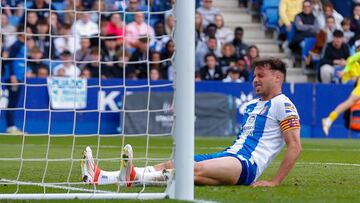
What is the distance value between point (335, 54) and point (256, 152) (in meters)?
15.8

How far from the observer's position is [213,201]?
7305 mm

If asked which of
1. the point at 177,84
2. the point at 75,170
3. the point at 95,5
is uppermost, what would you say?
the point at 95,5

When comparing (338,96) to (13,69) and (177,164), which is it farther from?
(177,164)

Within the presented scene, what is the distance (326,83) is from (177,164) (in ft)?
51.1

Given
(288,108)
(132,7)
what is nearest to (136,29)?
(132,7)

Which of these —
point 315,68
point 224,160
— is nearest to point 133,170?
point 224,160

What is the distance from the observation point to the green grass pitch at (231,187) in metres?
7.89

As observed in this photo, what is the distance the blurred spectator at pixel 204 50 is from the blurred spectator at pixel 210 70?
337mm

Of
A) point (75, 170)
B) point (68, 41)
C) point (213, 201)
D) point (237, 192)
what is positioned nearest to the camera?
point (213, 201)

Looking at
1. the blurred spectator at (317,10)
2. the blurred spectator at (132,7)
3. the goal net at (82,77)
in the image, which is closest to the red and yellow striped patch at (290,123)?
the goal net at (82,77)

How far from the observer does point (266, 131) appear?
28.4 feet

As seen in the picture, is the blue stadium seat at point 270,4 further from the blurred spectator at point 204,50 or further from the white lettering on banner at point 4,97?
the white lettering on banner at point 4,97

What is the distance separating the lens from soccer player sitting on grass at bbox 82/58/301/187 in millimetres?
8398

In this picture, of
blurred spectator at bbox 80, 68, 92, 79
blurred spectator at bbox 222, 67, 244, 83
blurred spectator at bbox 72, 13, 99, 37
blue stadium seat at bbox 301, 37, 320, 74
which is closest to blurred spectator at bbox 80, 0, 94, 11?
blurred spectator at bbox 72, 13, 99, 37
